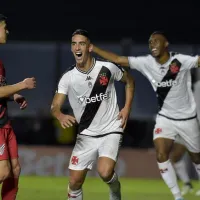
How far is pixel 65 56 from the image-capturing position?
1894 cm

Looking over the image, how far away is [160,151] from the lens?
37.1 feet

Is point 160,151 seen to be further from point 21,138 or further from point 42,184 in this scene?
point 21,138

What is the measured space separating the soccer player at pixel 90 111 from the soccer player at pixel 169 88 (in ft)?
5.19

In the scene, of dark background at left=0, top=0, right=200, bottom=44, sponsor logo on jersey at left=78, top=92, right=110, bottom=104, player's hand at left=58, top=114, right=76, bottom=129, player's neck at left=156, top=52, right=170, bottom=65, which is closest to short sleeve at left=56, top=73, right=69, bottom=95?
sponsor logo on jersey at left=78, top=92, right=110, bottom=104

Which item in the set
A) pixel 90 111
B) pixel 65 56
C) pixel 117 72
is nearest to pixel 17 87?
pixel 90 111

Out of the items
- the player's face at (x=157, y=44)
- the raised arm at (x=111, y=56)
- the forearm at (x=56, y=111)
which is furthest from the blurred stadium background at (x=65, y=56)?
the forearm at (x=56, y=111)

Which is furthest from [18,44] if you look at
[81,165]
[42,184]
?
[81,165]

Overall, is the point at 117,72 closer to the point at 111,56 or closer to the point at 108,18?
the point at 111,56

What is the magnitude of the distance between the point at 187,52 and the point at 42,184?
17.0 feet

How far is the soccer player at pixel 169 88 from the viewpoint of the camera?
1152 centimetres

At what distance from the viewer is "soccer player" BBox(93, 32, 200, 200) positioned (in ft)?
37.8

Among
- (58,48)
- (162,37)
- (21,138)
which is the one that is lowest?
(21,138)

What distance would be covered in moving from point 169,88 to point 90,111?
2.06 m

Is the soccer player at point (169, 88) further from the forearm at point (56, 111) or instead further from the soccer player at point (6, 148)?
the soccer player at point (6, 148)
